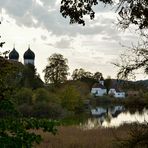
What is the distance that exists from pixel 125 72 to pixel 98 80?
452 feet

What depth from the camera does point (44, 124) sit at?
649 cm

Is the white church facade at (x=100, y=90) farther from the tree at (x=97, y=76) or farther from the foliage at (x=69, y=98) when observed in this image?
the foliage at (x=69, y=98)

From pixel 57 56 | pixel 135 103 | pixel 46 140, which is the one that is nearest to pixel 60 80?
pixel 57 56

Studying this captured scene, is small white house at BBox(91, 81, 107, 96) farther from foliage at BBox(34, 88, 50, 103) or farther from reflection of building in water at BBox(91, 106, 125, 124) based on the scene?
foliage at BBox(34, 88, 50, 103)

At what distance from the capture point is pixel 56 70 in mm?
97500

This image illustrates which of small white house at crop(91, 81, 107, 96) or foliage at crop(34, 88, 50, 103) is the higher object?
small white house at crop(91, 81, 107, 96)

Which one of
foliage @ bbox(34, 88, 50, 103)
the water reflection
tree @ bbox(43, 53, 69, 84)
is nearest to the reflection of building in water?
the water reflection

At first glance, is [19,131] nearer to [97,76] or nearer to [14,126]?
[14,126]

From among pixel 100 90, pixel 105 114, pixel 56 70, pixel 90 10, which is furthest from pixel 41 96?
pixel 100 90

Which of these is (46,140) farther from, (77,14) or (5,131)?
(5,131)

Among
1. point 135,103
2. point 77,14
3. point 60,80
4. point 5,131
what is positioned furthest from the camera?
point 60,80

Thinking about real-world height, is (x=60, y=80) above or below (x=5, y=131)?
above

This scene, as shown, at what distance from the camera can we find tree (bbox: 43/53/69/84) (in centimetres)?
9631

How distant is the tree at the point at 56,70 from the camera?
316ft
